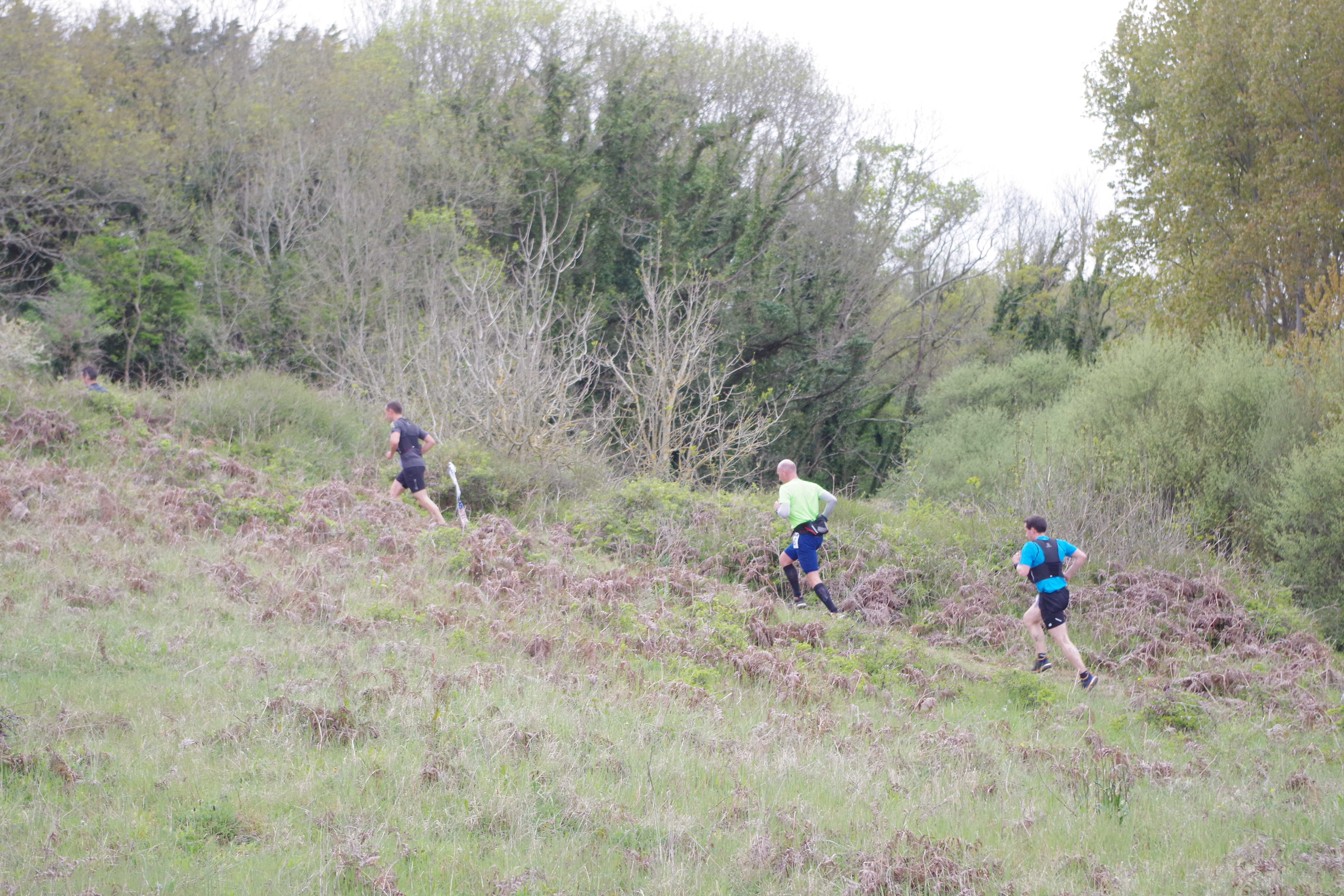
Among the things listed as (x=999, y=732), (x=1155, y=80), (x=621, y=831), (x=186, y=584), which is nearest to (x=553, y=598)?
(x=186, y=584)

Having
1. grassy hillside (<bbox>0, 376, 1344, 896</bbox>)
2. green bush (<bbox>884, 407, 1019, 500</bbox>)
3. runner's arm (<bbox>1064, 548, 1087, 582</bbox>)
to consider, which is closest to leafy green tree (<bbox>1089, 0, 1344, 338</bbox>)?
green bush (<bbox>884, 407, 1019, 500</bbox>)

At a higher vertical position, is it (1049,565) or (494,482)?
(1049,565)

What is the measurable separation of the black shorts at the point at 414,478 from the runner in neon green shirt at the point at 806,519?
5.07 meters

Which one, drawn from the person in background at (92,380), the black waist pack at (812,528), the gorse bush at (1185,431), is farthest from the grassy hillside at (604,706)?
the gorse bush at (1185,431)

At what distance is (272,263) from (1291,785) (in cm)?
2542

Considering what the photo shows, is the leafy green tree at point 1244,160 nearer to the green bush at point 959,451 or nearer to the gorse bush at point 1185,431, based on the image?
the gorse bush at point 1185,431

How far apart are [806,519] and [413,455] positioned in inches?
222

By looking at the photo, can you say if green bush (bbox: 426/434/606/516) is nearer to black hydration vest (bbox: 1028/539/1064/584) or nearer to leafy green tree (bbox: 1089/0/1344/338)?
black hydration vest (bbox: 1028/539/1064/584)

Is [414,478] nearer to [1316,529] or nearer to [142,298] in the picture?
[1316,529]

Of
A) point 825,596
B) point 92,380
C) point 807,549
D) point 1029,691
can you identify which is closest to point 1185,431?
point 825,596

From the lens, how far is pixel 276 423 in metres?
17.8

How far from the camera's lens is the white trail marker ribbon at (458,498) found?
13.9 m

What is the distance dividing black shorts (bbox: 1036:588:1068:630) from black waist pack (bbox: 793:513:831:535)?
2.55 m

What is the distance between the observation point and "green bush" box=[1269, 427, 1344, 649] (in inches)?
617
